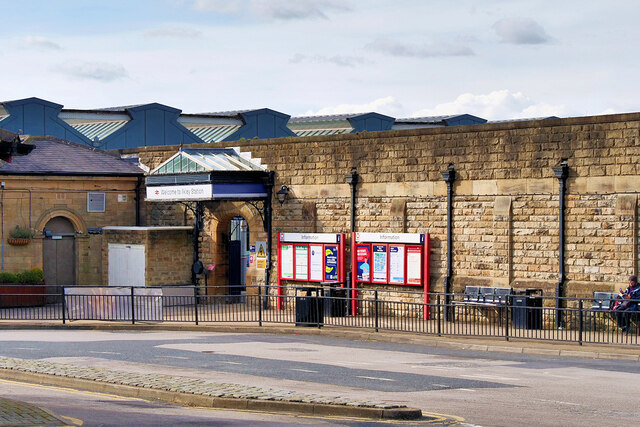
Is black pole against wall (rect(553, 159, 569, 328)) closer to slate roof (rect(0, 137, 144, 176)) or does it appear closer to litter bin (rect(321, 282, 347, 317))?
litter bin (rect(321, 282, 347, 317))

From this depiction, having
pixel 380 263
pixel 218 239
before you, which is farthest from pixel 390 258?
pixel 218 239

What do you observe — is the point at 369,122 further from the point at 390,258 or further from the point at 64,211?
the point at 390,258

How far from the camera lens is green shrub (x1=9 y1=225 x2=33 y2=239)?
32.2m

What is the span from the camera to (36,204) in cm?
3291

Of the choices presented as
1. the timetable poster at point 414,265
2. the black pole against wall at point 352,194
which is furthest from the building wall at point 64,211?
the timetable poster at point 414,265

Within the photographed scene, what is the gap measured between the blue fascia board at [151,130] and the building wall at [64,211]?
1630 cm

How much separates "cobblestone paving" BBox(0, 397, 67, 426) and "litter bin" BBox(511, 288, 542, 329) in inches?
493

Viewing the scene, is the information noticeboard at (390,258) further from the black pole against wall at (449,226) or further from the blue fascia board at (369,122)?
the blue fascia board at (369,122)

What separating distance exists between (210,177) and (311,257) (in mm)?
3875

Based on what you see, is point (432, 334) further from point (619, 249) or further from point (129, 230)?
point (129, 230)

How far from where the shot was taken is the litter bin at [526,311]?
22.4 metres

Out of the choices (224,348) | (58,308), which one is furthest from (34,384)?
(58,308)

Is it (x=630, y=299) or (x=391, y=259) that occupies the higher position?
(x=391, y=259)

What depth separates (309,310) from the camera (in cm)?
2506
